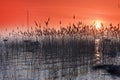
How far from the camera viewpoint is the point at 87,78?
654 inches

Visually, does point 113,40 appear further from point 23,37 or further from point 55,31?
point 23,37

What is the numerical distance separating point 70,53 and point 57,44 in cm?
385

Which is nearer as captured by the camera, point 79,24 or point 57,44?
point 79,24

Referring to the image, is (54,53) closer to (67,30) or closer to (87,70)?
(67,30)

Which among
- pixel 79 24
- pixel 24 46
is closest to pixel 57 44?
pixel 79 24

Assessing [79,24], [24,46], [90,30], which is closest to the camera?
[79,24]

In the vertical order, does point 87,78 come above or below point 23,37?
below

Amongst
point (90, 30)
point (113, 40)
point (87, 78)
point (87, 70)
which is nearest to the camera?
point (87, 78)

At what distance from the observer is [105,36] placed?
2919 centimetres

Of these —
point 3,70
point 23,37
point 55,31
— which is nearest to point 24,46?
point 23,37

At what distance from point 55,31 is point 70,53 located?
2.60 meters

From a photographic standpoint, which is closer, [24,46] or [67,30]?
[67,30]

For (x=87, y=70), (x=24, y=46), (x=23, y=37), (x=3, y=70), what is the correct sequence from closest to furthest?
(x=87, y=70) < (x=3, y=70) < (x=23, y=37) < (x=24, y=46)

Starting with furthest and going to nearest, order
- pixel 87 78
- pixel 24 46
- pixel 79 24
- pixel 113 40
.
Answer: pixel 24 46
pixel 113 40
pixel 79 24
pixel 87 78
